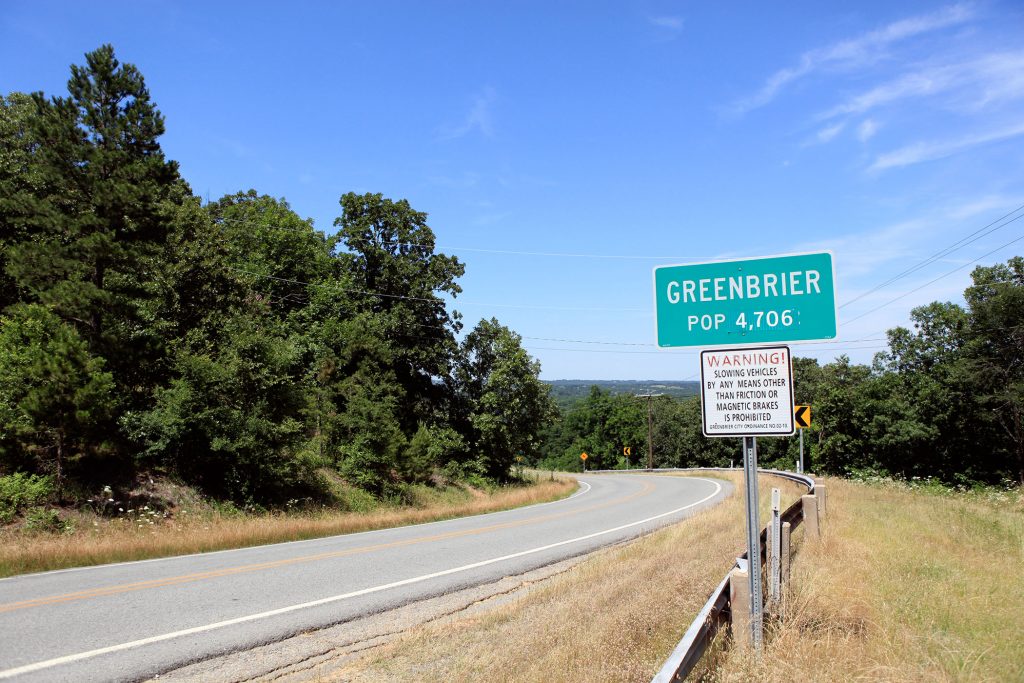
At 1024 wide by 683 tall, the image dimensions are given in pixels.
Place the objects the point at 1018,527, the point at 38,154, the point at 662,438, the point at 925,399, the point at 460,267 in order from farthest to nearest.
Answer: the point at 662,438 < the point at 925,399 < the point at 460,267 < the point at 38,154 < the point at 1018,527

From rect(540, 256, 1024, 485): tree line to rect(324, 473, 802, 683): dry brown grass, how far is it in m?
33.1

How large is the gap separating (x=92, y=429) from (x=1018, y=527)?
68.3 feet

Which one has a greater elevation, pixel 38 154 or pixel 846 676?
pixel 38 154

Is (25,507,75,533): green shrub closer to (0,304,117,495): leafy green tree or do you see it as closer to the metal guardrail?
(0,304,117,495): leafy green tree

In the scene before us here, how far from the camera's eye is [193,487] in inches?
727

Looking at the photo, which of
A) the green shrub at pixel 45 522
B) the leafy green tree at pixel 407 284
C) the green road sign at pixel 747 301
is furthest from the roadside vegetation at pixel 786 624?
the leafy green tree at pixel 407 284

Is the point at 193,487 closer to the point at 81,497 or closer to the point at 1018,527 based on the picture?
the point at 81,497

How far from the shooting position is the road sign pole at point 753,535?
4.22 m

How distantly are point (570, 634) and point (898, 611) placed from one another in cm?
311

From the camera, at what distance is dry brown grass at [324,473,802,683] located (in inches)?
194

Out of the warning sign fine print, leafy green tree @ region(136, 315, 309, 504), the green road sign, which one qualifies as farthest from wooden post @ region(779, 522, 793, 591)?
leafy green tree @ region(136, 315, 309, 504)

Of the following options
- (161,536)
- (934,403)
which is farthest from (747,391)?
(934,403)

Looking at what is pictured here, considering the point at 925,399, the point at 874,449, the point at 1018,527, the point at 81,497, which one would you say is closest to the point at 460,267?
the point at 81,497

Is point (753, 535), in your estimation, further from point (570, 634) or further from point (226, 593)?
point (226, 593)
